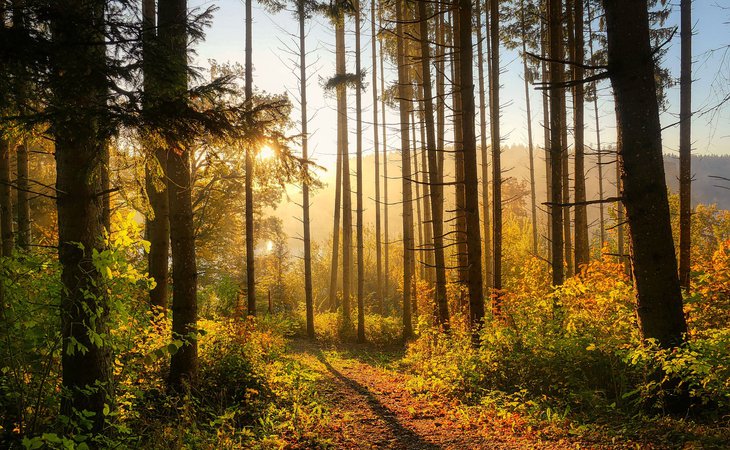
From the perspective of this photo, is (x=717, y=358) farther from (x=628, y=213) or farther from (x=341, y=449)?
(x=341, y=449)

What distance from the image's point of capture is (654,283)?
14.0ft

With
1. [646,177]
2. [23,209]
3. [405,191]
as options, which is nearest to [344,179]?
[405,191]

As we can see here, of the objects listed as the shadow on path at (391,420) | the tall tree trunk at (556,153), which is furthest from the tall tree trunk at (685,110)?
the shadow on path at (391,420)

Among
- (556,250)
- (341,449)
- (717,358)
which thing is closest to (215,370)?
(341,449)

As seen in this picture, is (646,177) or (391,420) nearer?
(646,177)

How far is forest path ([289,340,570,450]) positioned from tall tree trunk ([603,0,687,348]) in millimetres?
1896

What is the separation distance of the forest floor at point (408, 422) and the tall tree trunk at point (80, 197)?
2.95 metres

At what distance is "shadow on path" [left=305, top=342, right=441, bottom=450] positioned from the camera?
509 centimetres

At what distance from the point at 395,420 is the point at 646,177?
15.7ft

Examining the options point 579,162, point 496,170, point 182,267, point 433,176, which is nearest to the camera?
point 182,267

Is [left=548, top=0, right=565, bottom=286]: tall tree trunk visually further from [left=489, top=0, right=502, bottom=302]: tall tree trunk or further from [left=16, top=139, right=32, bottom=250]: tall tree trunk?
[left=16, top=139, right=32, bottom=250]: tall tree trunk

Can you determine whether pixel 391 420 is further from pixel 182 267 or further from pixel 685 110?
pixel 685 110

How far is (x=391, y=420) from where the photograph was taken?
20.3 ft

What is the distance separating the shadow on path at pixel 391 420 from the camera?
16.7 feet
